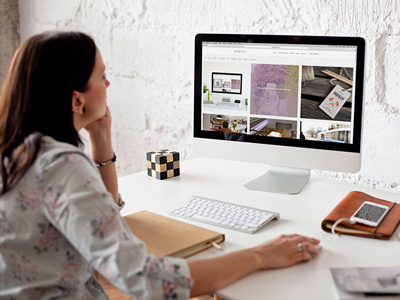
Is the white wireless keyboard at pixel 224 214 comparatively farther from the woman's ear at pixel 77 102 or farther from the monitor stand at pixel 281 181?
the woman's ear at pixel 77 102

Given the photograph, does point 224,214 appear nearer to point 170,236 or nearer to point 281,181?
point 170,236

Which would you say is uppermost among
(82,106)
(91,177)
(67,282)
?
(82,106)

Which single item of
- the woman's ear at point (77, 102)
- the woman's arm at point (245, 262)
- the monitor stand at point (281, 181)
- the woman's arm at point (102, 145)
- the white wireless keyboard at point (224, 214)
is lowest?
the woman's arm at point (245, 262)

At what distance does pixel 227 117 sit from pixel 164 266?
757mm

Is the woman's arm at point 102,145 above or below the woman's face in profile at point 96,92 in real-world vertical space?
below

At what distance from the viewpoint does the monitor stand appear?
1536 millimetres

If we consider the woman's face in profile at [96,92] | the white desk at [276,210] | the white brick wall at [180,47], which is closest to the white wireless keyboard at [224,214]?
the white desk at [276,210]

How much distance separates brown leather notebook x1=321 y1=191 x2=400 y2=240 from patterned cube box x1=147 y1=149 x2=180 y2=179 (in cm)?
59

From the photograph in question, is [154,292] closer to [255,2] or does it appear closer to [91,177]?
[91,177]

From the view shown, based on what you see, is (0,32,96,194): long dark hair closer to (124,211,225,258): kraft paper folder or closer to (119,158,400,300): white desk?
(124,211,225,258): kraft paper folder

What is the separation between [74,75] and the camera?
1.02 m

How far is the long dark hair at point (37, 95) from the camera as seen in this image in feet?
3.22

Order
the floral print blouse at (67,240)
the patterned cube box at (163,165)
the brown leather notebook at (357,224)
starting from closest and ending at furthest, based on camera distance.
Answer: the floral print blouse at (67,240) → the brown leather notebook at (357,224) → the patterned cube box at (163,165)

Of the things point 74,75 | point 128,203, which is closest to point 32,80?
point 74,75
